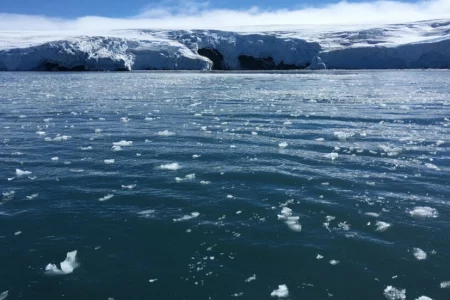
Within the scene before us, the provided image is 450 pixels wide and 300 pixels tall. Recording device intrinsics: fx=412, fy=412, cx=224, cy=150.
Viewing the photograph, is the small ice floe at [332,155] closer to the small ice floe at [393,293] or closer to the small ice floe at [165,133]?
the small ice floe at [165,133]

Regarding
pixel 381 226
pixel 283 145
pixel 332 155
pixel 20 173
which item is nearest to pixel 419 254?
pixel 381 226

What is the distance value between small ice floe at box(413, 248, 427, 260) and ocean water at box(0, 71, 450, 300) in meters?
0.02

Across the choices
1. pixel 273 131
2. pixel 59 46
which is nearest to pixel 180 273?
pixel 273 131

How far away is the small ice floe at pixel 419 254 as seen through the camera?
6.38 m

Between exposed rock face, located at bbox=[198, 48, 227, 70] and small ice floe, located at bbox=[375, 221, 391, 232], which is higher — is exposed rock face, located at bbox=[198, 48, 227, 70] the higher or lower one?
the higher one

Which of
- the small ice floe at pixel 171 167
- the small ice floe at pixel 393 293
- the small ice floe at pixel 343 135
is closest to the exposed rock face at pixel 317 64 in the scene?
the small ice floe at pixel 343 135

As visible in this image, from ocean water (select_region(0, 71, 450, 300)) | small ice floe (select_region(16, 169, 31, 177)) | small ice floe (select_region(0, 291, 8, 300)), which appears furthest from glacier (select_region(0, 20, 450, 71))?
small ice floe (select_region(0, 291, 8, 300))

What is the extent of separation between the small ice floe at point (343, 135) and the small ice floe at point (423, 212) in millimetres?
5886

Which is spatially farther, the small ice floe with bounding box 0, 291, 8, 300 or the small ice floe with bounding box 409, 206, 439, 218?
the small ice floe with bounding box 409, 206, 439, 218

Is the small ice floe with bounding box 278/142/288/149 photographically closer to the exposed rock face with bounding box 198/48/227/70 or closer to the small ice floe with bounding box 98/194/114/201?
the small ice floe with bounding box 98/194/114/201

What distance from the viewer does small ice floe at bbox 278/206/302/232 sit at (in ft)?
24.3

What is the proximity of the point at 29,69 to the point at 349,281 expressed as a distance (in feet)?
250

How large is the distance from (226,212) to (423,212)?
3.79 m

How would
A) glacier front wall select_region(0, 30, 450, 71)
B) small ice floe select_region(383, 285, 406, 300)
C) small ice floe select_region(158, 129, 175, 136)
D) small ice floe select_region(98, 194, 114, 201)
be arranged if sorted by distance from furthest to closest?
glacier front wall select_region(0, 30, 450, 71), small ice floe select_region(158, 129, 175, 136), small ice floe select_region(98, 194, 114, 201), small ice floe select_region(383, 285, 406, 300)
